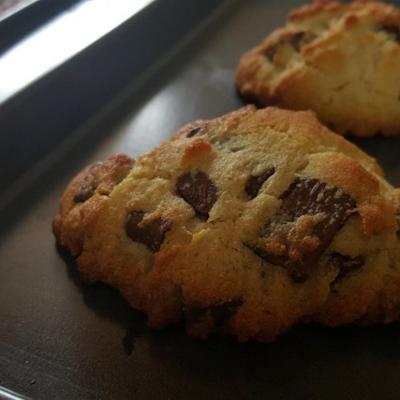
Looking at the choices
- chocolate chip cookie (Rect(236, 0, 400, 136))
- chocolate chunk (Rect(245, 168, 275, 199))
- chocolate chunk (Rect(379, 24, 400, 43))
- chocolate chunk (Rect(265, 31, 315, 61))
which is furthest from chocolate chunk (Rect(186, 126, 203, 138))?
chocolate chunk (Rect(379, 24, 400, 43))

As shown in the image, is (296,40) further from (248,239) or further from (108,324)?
(108,324)

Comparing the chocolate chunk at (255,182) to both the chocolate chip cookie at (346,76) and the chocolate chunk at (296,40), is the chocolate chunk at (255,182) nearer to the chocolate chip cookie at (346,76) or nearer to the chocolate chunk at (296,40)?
the chocolate chip cookie at (346,76)

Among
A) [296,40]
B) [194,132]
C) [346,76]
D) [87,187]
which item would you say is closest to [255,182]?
[194,132]

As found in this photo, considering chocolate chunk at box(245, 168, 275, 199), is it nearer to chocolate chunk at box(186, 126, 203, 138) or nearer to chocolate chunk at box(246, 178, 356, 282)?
chocolate chunk at box(246, 178, 356, 282)

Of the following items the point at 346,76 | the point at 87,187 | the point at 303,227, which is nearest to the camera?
the point at 303,227

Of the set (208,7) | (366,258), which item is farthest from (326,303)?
(208,7)

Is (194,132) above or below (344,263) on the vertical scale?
above

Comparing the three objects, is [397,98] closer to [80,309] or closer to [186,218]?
[186,218]
